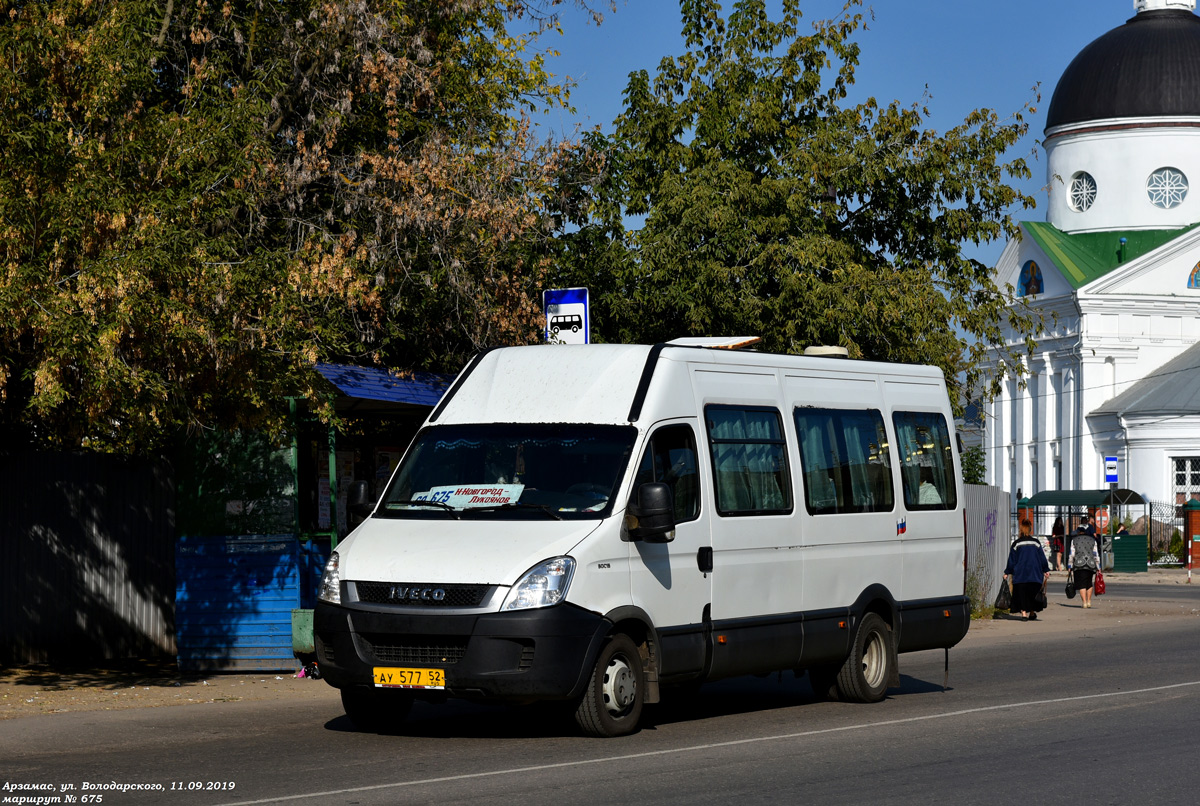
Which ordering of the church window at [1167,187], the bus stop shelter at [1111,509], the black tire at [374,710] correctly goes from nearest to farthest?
the black tire at [374,710], the bus stop shelter at [1111,509], the church window at [1167,187]

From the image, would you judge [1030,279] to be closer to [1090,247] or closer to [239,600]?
[1090,247]

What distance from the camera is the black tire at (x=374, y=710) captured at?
11.2 metres

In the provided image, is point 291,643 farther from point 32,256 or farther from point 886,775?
point 886,775

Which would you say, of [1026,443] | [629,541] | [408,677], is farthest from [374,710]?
[1026,443]

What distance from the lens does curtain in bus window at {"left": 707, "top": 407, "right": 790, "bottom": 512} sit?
460 inches

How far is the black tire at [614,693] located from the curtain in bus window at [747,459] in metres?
1.42

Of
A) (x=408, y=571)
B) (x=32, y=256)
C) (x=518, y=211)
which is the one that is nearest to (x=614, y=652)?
(x=408, y=571)

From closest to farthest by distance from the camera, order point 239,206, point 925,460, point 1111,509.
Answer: point 925,460, point 239,206, point 1111,509

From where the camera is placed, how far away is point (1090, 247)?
6969 cm

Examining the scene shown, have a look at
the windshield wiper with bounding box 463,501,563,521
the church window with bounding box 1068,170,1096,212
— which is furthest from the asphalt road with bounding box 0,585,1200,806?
the church window with bounding box 1068,170,1096,212

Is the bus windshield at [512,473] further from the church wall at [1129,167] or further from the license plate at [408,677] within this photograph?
the church wall at [1129,167]

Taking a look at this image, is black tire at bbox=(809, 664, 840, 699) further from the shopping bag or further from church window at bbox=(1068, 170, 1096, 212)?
church window at bbox=(1068, 170, 1096, 212)

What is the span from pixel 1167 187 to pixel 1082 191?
3.54 meters

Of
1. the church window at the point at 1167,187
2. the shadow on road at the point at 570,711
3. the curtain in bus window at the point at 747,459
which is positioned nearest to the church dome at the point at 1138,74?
the church window at the point at 1167,187
